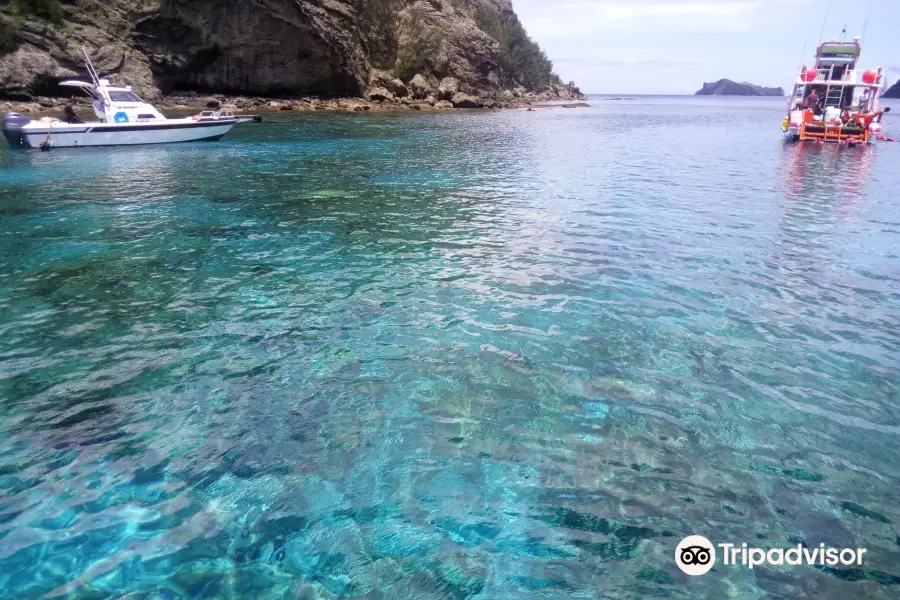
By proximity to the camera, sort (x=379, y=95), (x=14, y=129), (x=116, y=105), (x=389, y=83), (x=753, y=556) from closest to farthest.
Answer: (x=753, y=556) < (x=14, y=129) < (x=116, y=105) < (x=379, y=95) < (x=389, y=83)

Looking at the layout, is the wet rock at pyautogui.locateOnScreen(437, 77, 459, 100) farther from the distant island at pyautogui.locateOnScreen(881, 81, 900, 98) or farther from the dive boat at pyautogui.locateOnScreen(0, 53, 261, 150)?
the distant island at pyautogui.locateOnScreen(881, 81, 900, 98)

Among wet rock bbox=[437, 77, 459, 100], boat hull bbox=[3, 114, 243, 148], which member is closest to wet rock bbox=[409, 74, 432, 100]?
wet rock bbox=[437, 77, 459, 100]

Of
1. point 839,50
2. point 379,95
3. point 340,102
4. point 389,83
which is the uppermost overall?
point 389,83

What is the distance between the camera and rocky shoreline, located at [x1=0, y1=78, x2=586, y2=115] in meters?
51.8

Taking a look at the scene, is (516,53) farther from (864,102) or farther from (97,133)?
(97,133)

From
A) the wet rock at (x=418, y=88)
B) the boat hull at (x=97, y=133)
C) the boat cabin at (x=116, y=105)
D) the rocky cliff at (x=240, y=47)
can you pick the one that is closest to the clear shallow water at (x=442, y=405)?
the boat hull at (x=97, y=133)

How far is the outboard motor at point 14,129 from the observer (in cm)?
2762

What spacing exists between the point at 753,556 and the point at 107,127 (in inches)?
1366

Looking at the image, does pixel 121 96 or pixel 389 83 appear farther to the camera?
pixel 389 83

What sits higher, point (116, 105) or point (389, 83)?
point (389, 83)

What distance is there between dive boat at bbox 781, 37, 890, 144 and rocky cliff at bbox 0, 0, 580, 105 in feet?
170

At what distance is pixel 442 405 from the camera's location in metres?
6.77

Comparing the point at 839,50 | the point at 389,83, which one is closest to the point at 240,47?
the point at 389,83

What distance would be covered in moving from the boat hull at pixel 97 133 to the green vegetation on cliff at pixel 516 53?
8874 centimetres
